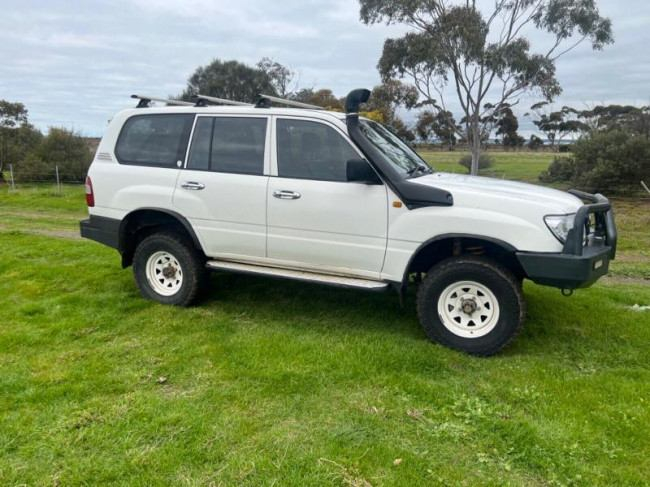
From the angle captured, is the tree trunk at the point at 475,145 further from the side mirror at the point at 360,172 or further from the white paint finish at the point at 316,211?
the side mirror at the point at 360,172

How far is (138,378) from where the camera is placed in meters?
3.74

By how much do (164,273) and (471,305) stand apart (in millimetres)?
3103

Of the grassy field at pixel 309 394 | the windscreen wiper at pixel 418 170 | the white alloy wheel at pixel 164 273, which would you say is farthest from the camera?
the white alloy wheel at pixel 164 273

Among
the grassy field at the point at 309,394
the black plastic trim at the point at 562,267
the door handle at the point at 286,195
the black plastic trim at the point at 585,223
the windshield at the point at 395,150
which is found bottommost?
the grassy field at the point at 309,394

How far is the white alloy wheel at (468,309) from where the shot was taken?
411 cm

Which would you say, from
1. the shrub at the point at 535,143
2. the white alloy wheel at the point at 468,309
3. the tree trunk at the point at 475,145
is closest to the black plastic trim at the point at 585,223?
the white alloy wheel at the point at 468,309

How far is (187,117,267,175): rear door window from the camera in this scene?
15.6ft

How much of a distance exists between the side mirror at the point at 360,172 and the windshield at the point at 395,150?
26 cm

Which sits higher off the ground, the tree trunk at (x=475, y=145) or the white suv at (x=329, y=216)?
the tree trunk at (x=475, y=145)

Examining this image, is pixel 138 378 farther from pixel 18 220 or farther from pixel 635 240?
pixel 18 220

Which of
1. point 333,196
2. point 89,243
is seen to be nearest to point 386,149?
point 333,196

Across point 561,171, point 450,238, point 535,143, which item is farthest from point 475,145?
point 535,143

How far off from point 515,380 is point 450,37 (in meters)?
16.6

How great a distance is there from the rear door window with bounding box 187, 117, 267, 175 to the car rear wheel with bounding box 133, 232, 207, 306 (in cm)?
83
